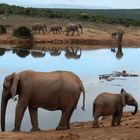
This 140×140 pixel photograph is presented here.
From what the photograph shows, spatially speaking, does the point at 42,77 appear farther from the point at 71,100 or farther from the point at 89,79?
the point at 89,79

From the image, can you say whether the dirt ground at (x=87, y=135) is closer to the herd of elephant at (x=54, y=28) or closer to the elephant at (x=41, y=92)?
the elephant at (x=41, y=92)

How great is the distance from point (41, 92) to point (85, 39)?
35897mm

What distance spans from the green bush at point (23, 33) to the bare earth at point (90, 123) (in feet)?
1.38

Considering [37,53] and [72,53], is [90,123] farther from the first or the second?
[72,53]

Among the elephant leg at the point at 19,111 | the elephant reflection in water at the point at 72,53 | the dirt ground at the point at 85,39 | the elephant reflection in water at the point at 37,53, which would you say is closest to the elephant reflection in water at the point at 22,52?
the elephant reflection in water at the point at 37,53

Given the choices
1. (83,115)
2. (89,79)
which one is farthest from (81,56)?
(83,115)

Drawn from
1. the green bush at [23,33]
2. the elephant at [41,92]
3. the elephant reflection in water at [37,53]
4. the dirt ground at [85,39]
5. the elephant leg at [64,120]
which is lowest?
the dirt ground at [85,39]

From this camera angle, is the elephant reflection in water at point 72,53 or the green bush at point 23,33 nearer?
the elephant reflection in water at point 72,53

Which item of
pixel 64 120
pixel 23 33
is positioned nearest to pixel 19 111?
pixel 64 120

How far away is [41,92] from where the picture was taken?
483 inches

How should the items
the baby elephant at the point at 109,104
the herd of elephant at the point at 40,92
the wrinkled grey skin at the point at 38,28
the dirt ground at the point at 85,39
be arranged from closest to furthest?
the herd of elephant at the point at 40,92
the baby elephant at the point at 109,104
the dirt ground at the point at 85,39
the wrinkled grey skin at the point at 38,28

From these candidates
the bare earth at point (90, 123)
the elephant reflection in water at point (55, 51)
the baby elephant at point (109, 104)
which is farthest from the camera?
the elephant reflection in water at point (55, 51)

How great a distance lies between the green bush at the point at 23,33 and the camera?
43859mm

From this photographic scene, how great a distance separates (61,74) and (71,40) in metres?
35.0
